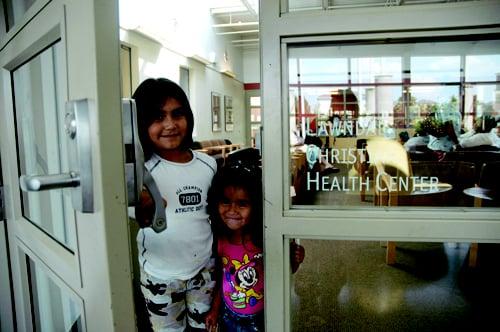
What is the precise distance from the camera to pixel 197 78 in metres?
7.50

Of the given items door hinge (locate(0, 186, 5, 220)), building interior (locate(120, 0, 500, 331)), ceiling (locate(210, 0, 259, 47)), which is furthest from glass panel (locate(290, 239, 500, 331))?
ceiling (locate(210, 0, 259, 47))

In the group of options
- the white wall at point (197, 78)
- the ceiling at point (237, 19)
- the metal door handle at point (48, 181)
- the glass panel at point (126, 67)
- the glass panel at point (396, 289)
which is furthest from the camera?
the ceiling at point (237, 19)

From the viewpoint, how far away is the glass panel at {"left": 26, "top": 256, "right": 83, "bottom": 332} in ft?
3.38

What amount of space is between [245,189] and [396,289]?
66.9 inches

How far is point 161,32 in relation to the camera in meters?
5.54

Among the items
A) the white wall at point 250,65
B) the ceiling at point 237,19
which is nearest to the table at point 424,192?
the ceiling at point 237,19

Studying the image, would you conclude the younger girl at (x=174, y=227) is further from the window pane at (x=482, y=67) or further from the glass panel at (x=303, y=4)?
the window pane at (x=482, y=67)

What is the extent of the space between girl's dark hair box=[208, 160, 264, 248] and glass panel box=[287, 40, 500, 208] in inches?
11.6

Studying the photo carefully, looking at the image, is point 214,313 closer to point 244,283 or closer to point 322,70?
point 244,283

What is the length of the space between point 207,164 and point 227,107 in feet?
26.9

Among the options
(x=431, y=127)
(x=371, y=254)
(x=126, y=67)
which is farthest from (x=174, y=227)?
(x=126, y=67)

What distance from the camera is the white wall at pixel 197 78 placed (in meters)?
5.32

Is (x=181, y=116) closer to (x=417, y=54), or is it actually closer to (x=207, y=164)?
(x=207, y=164)

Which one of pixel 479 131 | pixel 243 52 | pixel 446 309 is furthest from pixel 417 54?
pixel 243 52
